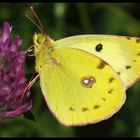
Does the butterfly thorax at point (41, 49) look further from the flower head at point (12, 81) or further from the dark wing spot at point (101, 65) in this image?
the dark wing spot at point (101, 65)

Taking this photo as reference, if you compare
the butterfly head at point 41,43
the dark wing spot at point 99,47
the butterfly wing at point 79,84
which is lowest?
the butterfly wing at point 79,84

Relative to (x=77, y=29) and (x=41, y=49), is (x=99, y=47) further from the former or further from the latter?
(x=77, y=29)

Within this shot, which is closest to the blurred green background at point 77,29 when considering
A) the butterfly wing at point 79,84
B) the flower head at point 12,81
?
the butterfly wing at point 79,84

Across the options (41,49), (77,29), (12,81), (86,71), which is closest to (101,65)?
(86,71)

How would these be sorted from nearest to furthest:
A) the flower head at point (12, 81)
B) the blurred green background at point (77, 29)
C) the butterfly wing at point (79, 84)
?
the flower head at point (12, 81), the butterfly wing at point (79, 84), the blurred green background at point (77, 29)

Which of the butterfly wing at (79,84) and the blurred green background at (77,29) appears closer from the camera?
the butterfly wing at (79,84)

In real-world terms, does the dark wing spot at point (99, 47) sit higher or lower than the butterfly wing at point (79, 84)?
higher

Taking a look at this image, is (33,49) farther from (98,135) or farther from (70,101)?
(98,135)
